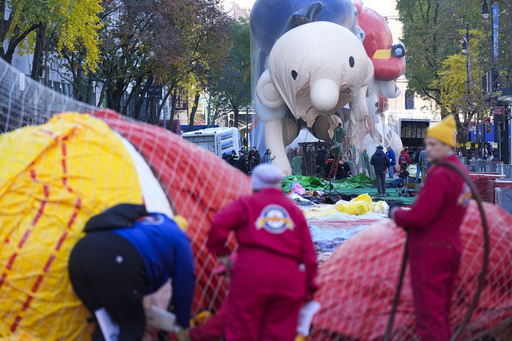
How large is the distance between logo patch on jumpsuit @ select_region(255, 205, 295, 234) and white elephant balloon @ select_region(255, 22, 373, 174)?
18.0 m

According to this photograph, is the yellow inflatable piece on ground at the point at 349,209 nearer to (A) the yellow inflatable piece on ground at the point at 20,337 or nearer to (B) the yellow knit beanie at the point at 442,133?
(B) the yellow knit beanie at the point at 442,133

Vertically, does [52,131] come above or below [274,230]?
above

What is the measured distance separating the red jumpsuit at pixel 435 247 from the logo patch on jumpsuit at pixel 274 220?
2.89 ft

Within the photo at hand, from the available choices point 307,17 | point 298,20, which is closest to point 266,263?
point 298,20

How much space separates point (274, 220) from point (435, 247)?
1.14 meters

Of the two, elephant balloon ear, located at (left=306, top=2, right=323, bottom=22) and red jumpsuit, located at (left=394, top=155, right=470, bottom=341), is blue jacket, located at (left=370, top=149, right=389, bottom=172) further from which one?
red jumpsuit, located at (left=394, top=155, right=470, bottom=341)

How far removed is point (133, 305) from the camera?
4867mm

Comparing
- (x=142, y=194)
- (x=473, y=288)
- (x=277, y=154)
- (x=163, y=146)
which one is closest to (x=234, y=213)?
(x=142, y=194)

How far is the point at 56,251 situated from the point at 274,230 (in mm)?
1533

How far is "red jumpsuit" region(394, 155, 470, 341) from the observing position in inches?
207

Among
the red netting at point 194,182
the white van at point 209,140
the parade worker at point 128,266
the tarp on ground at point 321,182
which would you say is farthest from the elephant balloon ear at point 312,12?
the parade worker at point 128,266

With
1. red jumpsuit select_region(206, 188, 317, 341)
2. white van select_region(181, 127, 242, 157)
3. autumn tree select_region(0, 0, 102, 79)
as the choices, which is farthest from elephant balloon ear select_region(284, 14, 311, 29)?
red jumpsuit select_region(206, 188, 317, 341)

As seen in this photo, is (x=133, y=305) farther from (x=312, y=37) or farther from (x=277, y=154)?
(x=277, y=154)

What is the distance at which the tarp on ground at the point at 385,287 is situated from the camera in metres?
5.84
